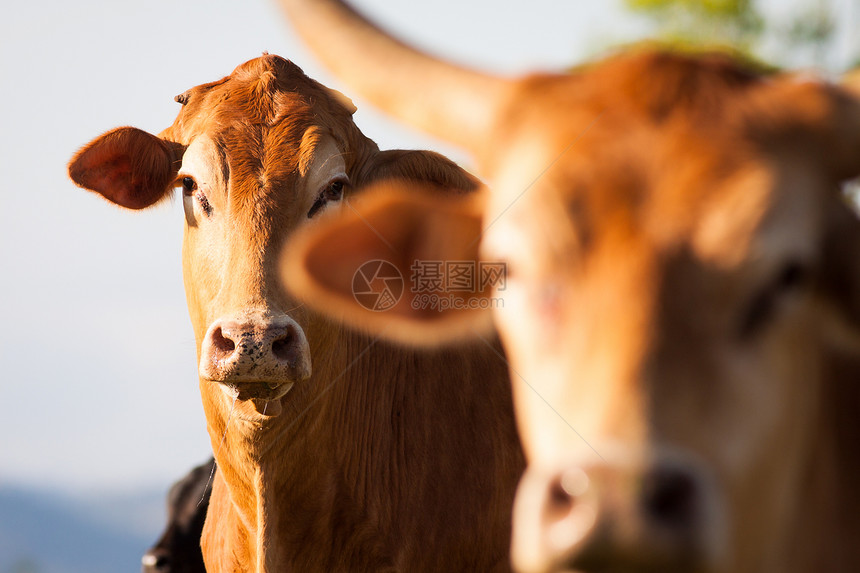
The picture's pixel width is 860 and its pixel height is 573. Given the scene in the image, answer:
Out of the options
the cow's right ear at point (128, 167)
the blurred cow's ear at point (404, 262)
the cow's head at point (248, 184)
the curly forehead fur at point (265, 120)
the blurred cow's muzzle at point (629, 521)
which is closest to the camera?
the blurred cow's muzzle at point (629, 521)

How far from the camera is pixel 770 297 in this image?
2.00 metres

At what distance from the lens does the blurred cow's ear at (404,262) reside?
2627 mm

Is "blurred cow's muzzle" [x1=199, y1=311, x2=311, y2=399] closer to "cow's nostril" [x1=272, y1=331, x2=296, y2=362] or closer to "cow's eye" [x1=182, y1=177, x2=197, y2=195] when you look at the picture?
"cow's nostril" [x1=272, y1=331, x2=296, y2=362]

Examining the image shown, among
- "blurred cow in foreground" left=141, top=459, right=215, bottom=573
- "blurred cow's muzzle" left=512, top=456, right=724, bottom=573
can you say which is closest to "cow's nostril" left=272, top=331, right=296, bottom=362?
"blurred cow's muzzle" left=512, top=456, right=724, bottom=573

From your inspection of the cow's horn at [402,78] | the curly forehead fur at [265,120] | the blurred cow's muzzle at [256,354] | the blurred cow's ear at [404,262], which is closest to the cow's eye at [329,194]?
the curly forehead fur at [265,120]

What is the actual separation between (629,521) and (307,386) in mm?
2944

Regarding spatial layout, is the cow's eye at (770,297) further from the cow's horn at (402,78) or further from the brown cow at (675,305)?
the cow's horn at (402,78)

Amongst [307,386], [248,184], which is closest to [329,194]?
[248,184]

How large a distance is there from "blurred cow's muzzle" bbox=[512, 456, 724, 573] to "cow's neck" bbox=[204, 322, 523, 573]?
8.97 feet

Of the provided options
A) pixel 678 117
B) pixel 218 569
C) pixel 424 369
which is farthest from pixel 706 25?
pixel 678 117

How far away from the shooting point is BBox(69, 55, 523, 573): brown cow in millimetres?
4367

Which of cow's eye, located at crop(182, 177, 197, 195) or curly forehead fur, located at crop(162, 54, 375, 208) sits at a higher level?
curly forehead fur, located at crop(162, 54, 375, 208)

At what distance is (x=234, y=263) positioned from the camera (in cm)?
426

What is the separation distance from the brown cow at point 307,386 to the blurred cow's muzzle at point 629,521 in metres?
2.32
